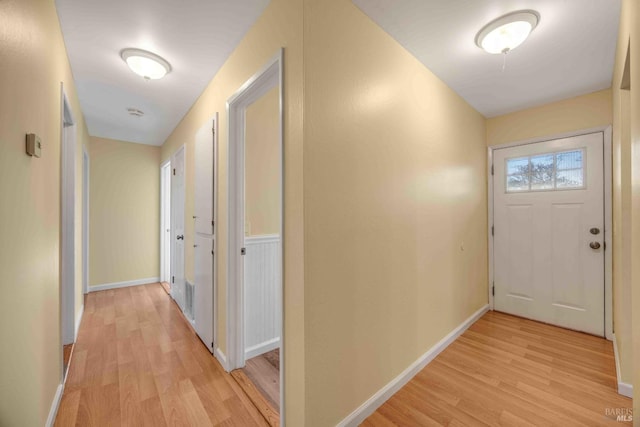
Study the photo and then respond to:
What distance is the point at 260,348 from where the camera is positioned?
2299 mm

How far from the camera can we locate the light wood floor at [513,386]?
5.17ft

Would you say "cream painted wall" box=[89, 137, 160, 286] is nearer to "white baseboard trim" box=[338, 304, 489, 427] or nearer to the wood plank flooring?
the wood plank flooring

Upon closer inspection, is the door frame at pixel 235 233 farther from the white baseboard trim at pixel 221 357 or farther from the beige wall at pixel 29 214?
A: the beige wall at pixel 29 214

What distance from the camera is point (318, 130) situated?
53.0 inches

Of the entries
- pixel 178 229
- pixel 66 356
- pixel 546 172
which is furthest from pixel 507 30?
pixel 66 356

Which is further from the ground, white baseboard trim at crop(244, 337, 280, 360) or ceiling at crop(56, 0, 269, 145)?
ceiling at crop(56, 0, 269, 145)

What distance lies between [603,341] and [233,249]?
3531 mm

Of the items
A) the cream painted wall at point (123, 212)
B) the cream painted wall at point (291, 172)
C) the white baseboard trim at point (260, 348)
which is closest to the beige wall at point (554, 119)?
the cream painted wall at point (291, 172)

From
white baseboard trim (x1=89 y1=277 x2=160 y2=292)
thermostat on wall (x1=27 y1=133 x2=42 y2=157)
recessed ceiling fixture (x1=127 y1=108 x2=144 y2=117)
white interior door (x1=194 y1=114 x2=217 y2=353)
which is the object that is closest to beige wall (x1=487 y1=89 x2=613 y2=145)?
white interior door (x1=194 y1=114 x2=217 y2=353)

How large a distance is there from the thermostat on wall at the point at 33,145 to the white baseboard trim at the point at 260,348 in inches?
74.2

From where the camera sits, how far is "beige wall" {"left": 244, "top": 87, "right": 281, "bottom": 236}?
228 centimetres

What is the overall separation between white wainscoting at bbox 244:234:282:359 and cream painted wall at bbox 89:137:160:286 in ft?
10.8

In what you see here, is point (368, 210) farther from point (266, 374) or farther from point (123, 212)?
point (123, 212)

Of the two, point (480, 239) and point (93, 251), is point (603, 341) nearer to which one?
point (480, 239)
